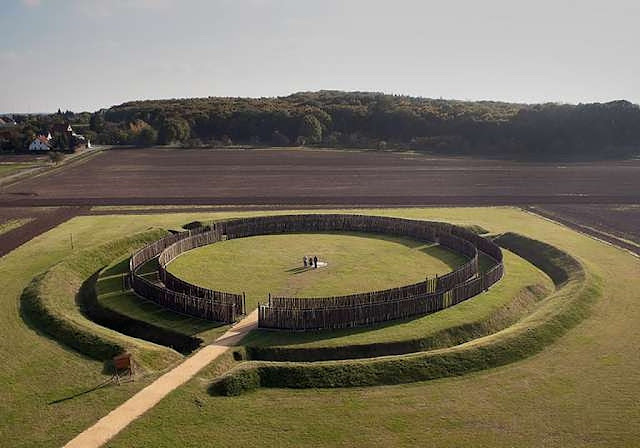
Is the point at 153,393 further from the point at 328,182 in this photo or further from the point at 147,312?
the point at 328,182

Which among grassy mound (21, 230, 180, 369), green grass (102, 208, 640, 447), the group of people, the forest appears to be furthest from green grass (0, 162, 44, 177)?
green grass (102, 208, 640, 447)

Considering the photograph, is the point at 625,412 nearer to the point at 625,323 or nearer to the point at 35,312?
the point at 625,323

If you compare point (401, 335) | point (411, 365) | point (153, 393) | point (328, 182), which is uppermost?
point (328, 182)

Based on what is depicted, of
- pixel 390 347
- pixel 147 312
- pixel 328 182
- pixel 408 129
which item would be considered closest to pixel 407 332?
pixel 390 347

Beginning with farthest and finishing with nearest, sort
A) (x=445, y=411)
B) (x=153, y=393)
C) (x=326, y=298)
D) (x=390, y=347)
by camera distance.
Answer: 1. (x=326, y=298)
2. (x=390, y=347)
3. (x=153, y=393)
4. (x=445, y=411)

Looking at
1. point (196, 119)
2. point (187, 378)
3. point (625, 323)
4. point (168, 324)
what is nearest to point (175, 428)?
point (187, 378)

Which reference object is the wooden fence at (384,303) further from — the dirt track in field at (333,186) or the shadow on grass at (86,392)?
Result: the dirt track in field at (333,186)

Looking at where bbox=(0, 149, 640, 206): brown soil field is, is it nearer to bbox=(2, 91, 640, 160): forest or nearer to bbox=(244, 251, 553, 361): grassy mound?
bbox=(2, 91, 640, 160): forest
